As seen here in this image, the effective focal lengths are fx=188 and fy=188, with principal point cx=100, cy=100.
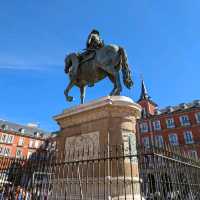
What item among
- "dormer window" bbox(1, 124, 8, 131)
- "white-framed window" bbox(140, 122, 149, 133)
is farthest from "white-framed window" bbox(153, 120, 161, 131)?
"dormer window" bbox(1, 124, 8, 131)

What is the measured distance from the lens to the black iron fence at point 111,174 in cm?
399

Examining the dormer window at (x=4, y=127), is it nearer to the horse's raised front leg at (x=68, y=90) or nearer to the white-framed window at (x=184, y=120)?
the white-framed window at (x=184, y=120)

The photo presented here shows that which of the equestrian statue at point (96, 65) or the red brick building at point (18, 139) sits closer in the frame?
the equestrian statue at point (96, 65)

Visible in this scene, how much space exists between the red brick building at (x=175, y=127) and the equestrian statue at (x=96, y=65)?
97.8 ft

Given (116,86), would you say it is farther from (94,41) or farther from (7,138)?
(7,138)

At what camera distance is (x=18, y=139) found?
48969 millimetres

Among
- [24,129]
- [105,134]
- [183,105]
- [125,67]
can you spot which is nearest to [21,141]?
[24,129]

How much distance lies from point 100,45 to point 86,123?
11.1 ft

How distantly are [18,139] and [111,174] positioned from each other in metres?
50.0

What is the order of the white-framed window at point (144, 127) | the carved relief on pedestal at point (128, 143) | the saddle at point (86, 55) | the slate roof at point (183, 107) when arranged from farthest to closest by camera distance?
the white-framed window at point (144, 127) → the slate roof at point (183, 107) → the saddle at point (86, 55) → the carved relief on pedestal at point (128, 143)

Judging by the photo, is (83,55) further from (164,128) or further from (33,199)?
(164,128)

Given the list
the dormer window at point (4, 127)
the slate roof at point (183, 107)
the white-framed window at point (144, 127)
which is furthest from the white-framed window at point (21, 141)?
the slate roof at point (183, 107)

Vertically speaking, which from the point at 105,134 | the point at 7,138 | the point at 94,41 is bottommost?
the point at 105,134

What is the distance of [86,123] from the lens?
19.1 ft
